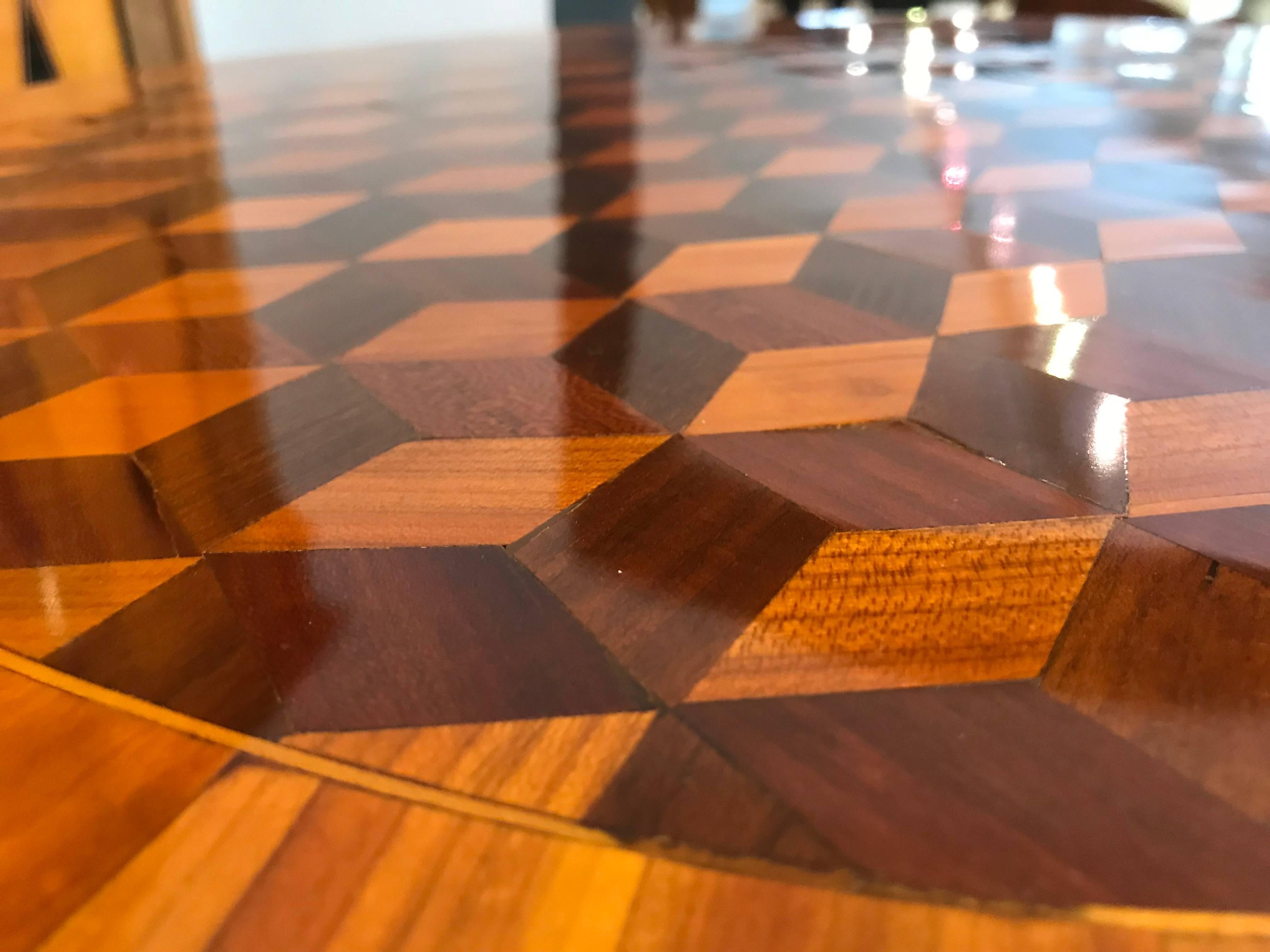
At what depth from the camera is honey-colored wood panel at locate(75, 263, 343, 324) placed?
1.98 ft

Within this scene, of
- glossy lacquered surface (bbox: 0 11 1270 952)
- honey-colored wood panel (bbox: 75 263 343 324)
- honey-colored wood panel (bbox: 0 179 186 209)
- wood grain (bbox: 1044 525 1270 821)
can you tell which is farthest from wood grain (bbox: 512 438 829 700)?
honey-colored wood panel (bbox: 0 179 186 209)

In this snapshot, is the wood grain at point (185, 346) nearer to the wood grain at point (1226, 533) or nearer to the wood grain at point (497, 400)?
the wood grain at point (497, 400)

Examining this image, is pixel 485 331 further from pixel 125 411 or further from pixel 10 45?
pixel 10 45

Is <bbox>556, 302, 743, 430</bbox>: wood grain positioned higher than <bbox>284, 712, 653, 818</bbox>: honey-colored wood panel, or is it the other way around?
<bbox>556, 302, 743, 430</bbox>: wood grain

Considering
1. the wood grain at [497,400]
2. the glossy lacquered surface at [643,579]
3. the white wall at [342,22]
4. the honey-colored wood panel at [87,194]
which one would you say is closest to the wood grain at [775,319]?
the glossy lacquered surface at [643,579]

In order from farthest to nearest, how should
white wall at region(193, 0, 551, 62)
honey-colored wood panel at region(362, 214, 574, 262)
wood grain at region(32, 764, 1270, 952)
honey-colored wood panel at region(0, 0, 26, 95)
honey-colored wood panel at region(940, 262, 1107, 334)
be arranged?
white wall at region(193, 0, 551, 62)
honey-colored wood panel at region(0, 0, 26, 95)
honey-colored wood panel at region(362, 214, 574, 262)
honey-colored wood panel at region(940, 262, 1107, 334)
wood grain at region(32, 764, 1270, 952)

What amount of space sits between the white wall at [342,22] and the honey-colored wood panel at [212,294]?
190 centimetres

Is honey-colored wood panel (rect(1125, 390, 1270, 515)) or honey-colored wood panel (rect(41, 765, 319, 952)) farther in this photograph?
honey-colored wood panel (rect(1125, 390, 1270, 515))

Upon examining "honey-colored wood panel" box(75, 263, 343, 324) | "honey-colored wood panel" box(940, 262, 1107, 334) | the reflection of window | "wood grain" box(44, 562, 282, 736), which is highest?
the reflection of window

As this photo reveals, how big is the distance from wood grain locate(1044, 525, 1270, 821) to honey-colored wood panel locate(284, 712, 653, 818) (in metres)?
0.14

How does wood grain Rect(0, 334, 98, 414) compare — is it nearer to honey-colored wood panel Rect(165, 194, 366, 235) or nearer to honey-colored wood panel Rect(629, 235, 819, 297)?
honey-colored wood panel Rect(165, 194, 366, 235)

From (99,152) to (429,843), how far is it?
1.09 metres

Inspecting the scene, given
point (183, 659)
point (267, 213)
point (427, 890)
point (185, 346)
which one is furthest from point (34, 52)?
point (427, 890)

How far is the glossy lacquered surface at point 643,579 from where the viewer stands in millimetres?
227
